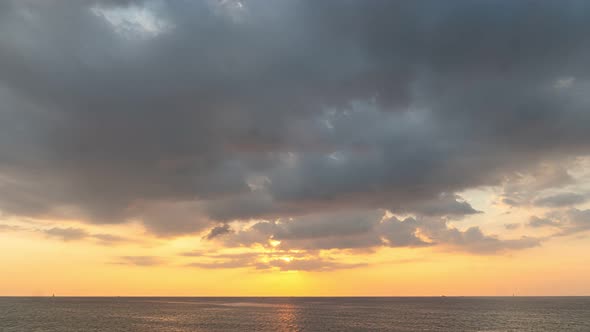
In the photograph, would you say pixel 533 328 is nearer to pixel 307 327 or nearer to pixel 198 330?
pixel 307 327

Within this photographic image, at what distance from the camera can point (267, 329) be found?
125m

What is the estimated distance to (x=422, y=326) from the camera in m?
137

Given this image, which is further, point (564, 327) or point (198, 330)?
point (564, 327)

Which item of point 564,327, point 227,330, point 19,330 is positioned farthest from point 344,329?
point 19,330

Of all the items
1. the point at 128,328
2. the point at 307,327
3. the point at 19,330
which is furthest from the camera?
the point at 307,327

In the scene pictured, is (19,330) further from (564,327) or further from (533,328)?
(564,327)

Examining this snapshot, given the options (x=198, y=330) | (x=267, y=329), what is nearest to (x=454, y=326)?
(x=267, y=329)

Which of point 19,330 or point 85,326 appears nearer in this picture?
point 19,330

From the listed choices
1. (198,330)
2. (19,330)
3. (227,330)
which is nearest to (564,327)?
(227,330)

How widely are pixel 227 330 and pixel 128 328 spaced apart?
29.3 metres

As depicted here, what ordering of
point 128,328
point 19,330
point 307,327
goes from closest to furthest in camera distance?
point 19,330 < point 128,328 < point 307,327

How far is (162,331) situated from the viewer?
118 metres

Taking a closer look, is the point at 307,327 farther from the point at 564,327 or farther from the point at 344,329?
the point at 564,327

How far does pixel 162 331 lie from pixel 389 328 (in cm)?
6689
